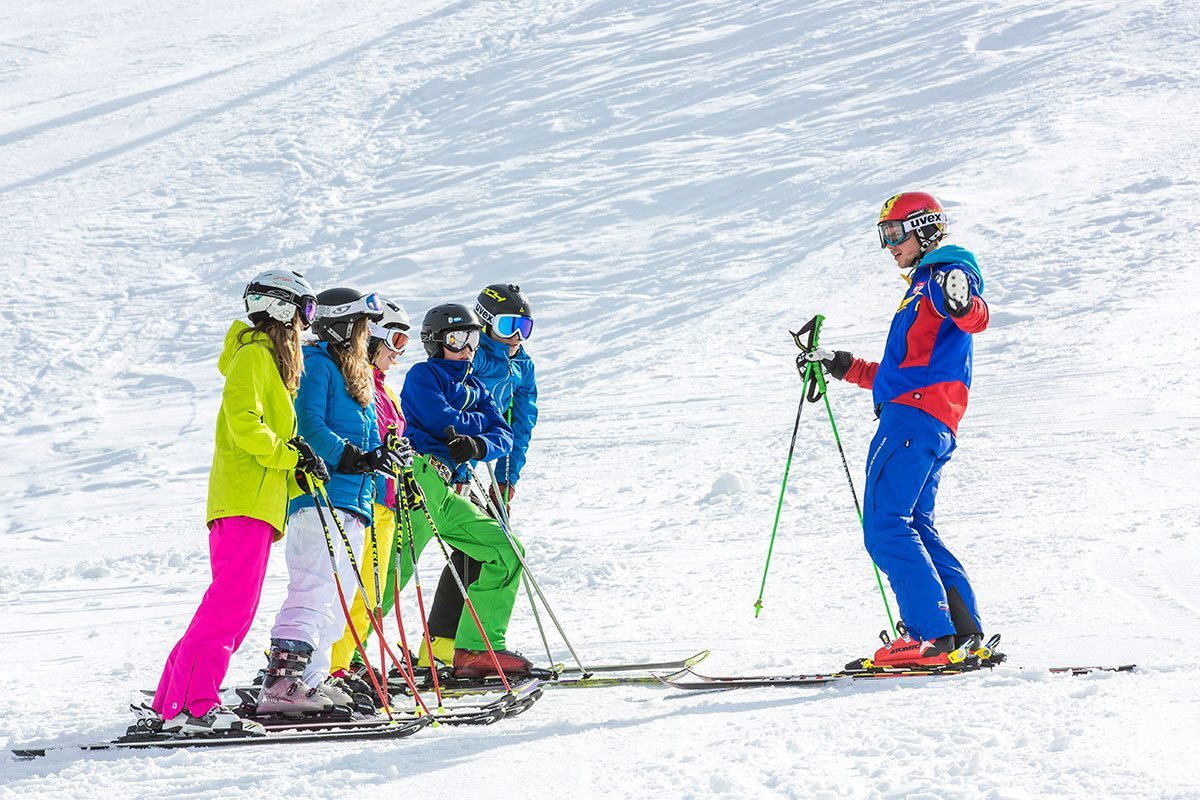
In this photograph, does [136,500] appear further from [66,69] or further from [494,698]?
[66,69]

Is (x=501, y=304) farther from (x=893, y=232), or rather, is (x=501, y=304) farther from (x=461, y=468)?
(x=893, y=232)

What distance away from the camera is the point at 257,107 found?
2823 centimetres

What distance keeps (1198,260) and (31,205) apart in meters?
21.2

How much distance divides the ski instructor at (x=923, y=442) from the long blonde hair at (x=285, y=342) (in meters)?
2.53

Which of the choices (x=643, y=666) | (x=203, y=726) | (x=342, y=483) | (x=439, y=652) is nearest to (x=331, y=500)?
(x=342, y=483)

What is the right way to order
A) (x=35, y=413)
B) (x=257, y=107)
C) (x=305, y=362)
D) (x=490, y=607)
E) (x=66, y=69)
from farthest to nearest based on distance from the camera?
(x=66, y=69)
(x=257, y=107)
(x=35, y=413)
(x=490, y=607)
(x=305, y=362)

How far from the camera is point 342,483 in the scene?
5.27 m

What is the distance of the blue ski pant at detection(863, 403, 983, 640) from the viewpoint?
5.07 m

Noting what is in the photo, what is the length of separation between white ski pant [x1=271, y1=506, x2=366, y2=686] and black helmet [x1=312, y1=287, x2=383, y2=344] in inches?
31.2

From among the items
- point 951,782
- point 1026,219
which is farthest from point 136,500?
point 1026,219

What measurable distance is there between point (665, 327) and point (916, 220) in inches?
422

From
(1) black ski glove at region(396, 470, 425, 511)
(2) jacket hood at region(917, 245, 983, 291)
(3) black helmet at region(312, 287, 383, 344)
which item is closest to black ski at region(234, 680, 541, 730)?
(1) black ski glove at region(396, 470, 425, 511)

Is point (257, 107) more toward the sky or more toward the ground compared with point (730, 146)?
more toward the sky

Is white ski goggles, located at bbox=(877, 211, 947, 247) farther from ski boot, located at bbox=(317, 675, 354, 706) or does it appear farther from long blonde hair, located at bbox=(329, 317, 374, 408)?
ski boot, located at bbox=(317, 675, 354, 706)
